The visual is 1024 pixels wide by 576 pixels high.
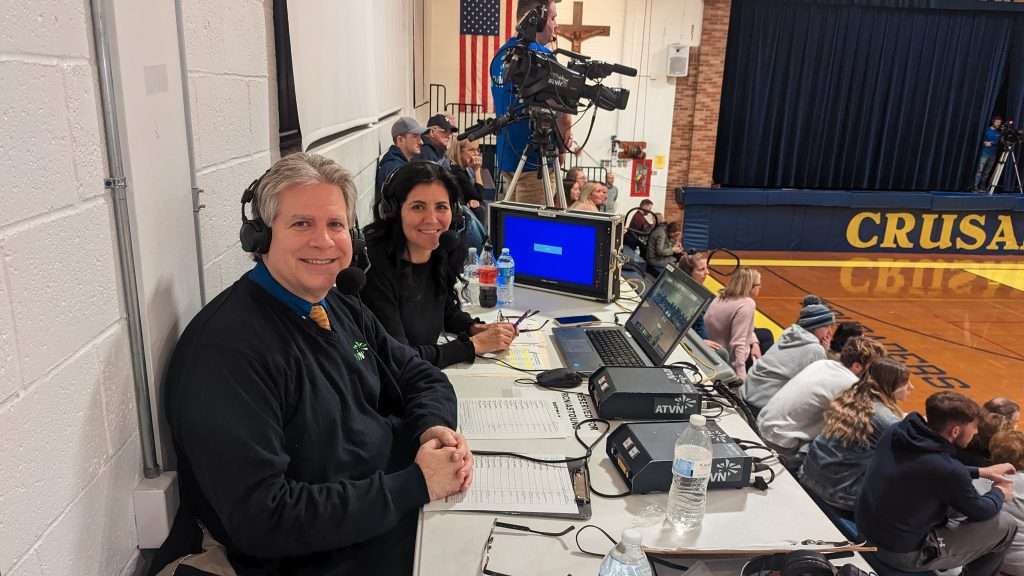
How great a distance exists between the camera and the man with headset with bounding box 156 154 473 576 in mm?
1282

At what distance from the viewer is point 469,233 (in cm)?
373

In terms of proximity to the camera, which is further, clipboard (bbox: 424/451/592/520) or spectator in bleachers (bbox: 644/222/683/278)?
spectator in bleachers (bbox: 644/222/683/278)

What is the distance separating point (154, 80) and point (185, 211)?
11.2 inches

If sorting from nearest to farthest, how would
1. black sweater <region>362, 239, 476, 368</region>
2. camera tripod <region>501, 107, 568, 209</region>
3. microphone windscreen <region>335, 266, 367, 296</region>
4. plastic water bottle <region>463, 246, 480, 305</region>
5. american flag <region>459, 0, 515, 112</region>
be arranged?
microphone windscreen <region>335, 266, 367, 296</region>
black sweater <region>362, 239, 476, 368</region>
plastic water bottle <region>463, 246, 480, 305</region>
camera tripod <region>501, 107, 568, 209</region>
american flag <region>459, 0, 515, 112</region>

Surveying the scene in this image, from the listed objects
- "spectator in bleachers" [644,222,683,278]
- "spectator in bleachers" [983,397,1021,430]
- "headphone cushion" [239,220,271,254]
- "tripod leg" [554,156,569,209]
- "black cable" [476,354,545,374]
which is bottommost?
"spectator in bleachers" [983,397,1021,430]

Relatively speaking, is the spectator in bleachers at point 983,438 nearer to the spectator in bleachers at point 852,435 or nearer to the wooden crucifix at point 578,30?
the spectator in bleachers at point 852,435

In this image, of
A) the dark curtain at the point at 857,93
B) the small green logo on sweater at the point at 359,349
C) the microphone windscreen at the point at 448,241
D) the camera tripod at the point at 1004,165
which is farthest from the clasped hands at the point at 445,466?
the camera tripod at the point at 1004,165

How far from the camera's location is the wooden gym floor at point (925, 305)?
507 cm

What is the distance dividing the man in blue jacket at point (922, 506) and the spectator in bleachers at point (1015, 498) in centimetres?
9

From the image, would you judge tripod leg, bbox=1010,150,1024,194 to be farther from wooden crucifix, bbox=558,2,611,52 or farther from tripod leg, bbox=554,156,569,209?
tripod leg, bbox=554,156,569,209

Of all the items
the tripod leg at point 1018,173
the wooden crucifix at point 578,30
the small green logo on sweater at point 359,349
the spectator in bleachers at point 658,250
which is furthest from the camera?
the tripod leg at point 1018,173

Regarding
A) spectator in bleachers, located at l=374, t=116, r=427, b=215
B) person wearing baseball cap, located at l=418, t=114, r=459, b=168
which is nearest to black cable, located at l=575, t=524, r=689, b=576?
spectator in bleachers, located at l=374, t=116, r=427, b=215

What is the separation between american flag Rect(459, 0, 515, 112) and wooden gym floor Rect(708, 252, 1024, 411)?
376 centimetres

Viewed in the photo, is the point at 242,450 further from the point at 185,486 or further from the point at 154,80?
the point at 154,80
